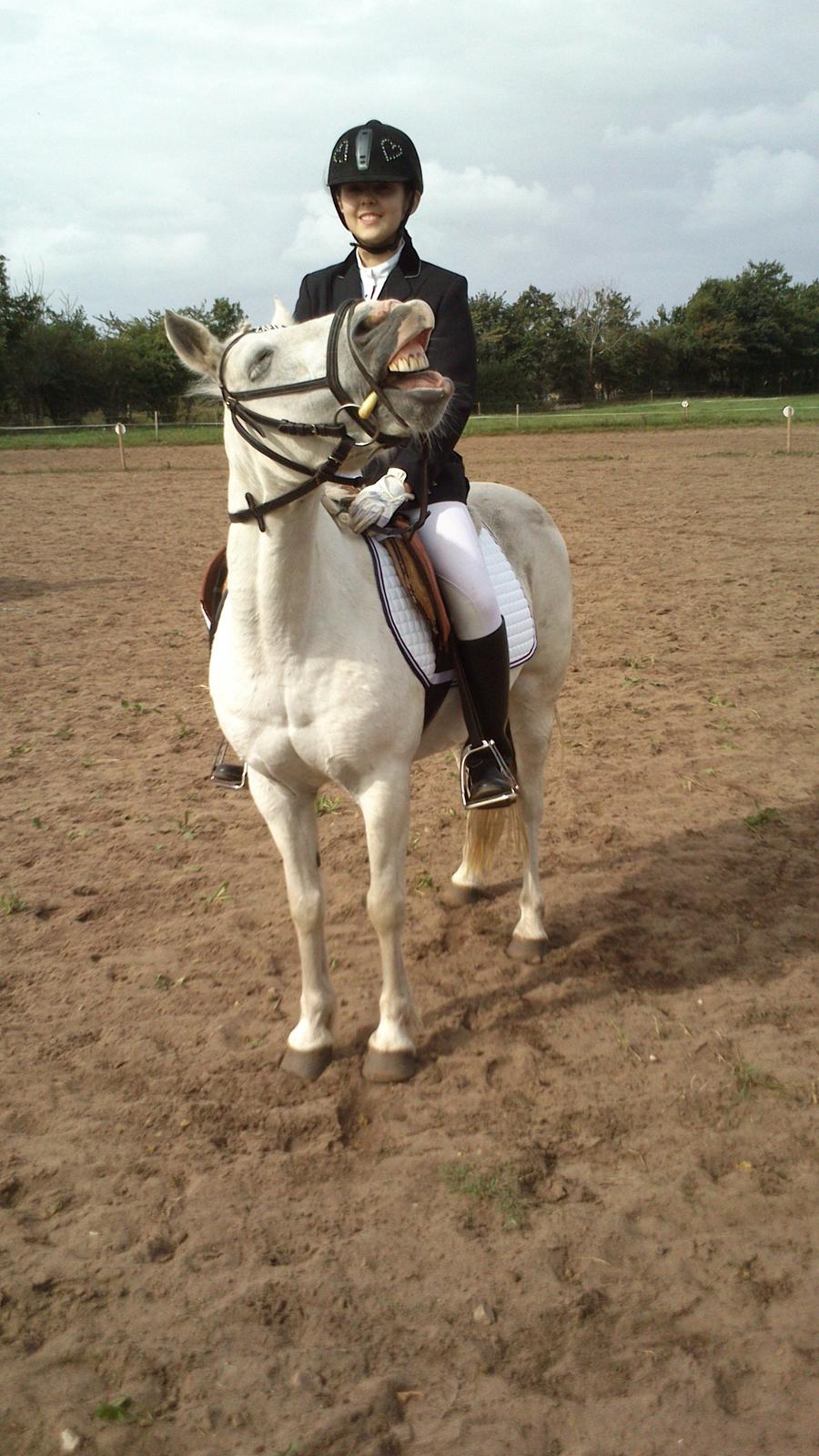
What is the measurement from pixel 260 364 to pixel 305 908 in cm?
189

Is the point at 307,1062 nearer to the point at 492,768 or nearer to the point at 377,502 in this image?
the point at 492,768

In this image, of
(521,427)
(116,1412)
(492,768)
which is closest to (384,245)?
(492,768)

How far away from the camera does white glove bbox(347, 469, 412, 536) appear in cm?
315

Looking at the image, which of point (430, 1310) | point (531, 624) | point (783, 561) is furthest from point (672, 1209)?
point (783, 561)

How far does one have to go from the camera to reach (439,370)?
Result: 3.51 metres

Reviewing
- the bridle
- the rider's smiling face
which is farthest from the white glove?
the rider's smiling face

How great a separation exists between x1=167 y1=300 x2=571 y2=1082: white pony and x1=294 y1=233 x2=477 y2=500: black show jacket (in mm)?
533

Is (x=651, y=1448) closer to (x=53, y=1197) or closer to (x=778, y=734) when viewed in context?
(x=53, y=1197)

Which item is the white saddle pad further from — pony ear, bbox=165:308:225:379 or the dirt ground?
the dirt ground

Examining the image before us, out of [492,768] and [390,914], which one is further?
[492,768]

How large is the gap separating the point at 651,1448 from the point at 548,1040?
1.67m

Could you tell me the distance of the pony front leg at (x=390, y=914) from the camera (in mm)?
3299

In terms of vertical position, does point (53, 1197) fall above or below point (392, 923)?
below

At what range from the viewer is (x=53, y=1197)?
2.96 meters
